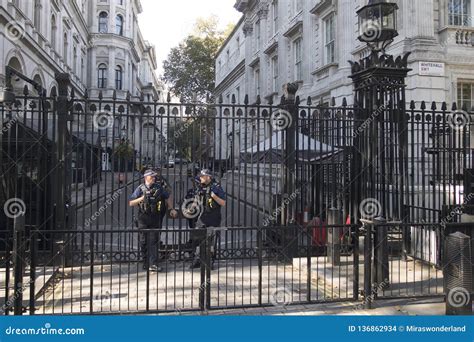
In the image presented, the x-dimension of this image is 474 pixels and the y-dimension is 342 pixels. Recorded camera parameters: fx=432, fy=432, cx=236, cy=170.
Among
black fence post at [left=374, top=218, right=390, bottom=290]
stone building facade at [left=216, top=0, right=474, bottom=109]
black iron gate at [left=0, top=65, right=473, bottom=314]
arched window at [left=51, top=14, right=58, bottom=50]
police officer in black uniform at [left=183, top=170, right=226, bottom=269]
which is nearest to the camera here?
black fence post at [left=374, top=218, right=390, bottom=290]

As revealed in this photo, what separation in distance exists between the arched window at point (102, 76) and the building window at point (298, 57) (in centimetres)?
3495

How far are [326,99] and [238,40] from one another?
24301mm

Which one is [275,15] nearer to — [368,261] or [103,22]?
[368,261]

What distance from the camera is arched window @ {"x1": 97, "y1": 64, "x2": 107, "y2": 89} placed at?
53.4 metres

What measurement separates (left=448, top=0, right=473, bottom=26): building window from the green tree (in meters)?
41.0

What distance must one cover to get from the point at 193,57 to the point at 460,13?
4326cm

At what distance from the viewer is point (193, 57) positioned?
180 ft

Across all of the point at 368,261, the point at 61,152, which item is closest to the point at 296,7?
the point at 61,152

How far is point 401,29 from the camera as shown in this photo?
48.0 ft

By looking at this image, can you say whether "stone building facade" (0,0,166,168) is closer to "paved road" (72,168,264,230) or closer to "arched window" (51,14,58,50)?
"arched window" (51,14,58,50)

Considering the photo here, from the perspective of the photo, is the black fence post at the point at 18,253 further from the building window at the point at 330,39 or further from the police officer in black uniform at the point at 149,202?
the building window at the point at 330,39

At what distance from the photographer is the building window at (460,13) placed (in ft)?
48.4

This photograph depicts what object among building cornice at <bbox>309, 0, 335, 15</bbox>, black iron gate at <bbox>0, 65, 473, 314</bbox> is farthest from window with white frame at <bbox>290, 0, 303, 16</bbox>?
black iron gate at <bbox>0, 65, 473, 314</bbox>

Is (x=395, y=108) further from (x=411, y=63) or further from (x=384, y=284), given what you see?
(x=411, y=63)
